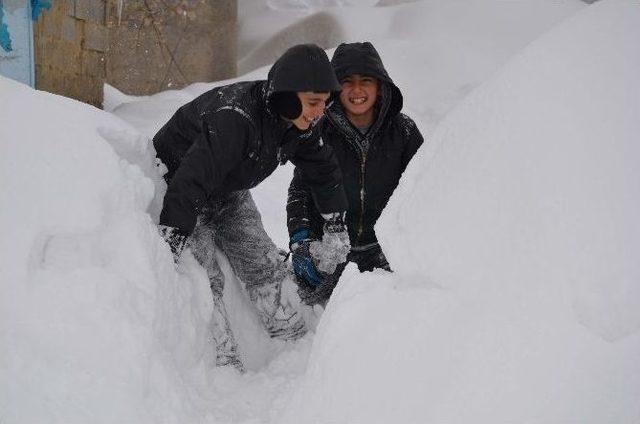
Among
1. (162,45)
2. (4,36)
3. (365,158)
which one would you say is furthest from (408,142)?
(162,45)

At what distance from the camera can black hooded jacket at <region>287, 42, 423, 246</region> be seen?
2.64 metres

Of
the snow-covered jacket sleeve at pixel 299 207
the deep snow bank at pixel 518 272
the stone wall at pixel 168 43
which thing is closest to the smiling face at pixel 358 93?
the snow-covered jacket sleeve at pixel 299 207

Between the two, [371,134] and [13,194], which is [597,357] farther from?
[371,134]

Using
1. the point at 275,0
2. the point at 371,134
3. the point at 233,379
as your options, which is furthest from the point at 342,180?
the point at 275,0

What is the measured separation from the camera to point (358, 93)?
8.43 ft

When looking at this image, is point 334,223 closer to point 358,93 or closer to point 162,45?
point 358,93

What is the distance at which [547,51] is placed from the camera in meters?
1.60

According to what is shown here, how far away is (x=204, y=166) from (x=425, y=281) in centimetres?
87

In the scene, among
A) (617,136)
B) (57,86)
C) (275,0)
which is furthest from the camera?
(275,0)

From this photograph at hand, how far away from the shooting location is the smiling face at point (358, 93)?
2.57 m

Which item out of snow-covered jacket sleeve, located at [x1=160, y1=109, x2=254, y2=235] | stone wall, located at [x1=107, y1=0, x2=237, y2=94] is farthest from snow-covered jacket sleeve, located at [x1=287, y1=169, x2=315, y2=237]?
stone wall, located at [x1=107, y1=0, x2=237, y2=94]

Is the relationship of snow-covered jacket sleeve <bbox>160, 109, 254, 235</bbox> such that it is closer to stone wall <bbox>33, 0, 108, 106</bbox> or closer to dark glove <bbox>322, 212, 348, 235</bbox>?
dark glove <bbox>322, 212, 348, 235</bbox>

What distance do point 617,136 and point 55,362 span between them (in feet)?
4.33

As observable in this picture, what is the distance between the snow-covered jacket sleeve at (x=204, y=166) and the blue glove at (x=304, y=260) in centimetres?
77
